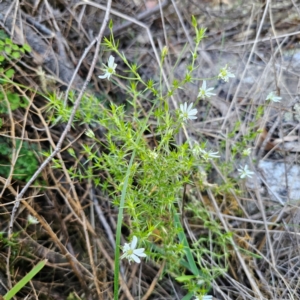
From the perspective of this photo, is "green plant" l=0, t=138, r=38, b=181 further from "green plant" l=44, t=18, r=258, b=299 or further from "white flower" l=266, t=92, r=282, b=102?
"white flower" l=266, t=92, r=282, b=102

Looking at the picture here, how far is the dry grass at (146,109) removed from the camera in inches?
65.6

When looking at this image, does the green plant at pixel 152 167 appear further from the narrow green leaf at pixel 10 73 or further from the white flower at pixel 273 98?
the narrow green leaf at pixel 10 73

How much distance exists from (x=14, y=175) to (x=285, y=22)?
1.83 meters

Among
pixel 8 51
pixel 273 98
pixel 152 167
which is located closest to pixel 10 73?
pixel 8 51

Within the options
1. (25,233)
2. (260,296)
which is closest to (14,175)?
(25,233)

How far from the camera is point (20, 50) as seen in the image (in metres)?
1.77

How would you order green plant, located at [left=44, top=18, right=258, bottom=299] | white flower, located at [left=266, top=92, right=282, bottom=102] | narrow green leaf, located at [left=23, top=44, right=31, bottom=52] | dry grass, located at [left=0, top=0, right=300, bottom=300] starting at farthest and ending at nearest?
1. narrow green leaf, located at [left=23, top=44, right=31, bottom=52]
2. dry grass, located at [left=0, top=0, right=300, bottom=300]
3. white flower, located at [left=266, top=92, right=282, bottom=102]
4. green plant, located at [left=44, top=18, right=258, bottom=299]

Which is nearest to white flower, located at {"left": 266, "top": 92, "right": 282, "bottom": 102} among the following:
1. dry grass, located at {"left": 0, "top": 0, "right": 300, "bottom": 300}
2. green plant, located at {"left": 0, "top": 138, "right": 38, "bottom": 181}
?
dry grass, located at {"left": 0, "top": 0, "right": 300, "bottom": 300}

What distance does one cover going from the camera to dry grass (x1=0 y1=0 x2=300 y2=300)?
1665 millimetres

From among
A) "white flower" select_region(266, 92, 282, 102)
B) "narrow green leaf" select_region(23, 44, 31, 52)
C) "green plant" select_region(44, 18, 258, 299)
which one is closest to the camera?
"green plant" select_region(44, 18, 258, 299)

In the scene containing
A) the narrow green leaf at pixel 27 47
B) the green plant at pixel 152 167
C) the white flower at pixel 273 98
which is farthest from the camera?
the narrow green leaf at pixel 27 47

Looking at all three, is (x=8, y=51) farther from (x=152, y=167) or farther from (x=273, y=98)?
(x=273, y=98)

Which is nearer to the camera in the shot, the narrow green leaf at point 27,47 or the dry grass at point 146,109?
the dry grass at point 146,109

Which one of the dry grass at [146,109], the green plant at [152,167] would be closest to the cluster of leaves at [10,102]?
the dry grass at [146,109]
